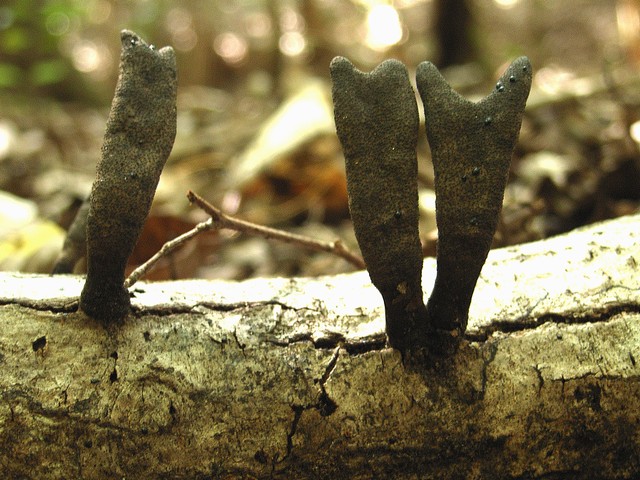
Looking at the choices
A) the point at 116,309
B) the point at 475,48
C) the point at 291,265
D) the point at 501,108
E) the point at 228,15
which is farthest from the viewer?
the point at 228,15

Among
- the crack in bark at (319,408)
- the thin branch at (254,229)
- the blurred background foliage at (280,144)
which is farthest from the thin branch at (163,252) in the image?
the blurred background foliage at (280,144)

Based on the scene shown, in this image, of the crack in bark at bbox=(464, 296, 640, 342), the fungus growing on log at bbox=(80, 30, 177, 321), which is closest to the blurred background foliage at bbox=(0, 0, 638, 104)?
the fungus growing on log at bbox=(80, 30, 177, 321)

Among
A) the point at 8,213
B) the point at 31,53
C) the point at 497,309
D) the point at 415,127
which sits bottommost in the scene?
the point at 497,309

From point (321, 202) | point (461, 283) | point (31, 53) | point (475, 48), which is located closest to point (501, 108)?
point (461, 283)

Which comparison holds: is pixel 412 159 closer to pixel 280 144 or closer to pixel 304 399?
pixel 304 399

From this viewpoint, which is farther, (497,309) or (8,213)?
(8,213)

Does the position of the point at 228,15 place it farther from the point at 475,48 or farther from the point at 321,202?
the point at 321,202
